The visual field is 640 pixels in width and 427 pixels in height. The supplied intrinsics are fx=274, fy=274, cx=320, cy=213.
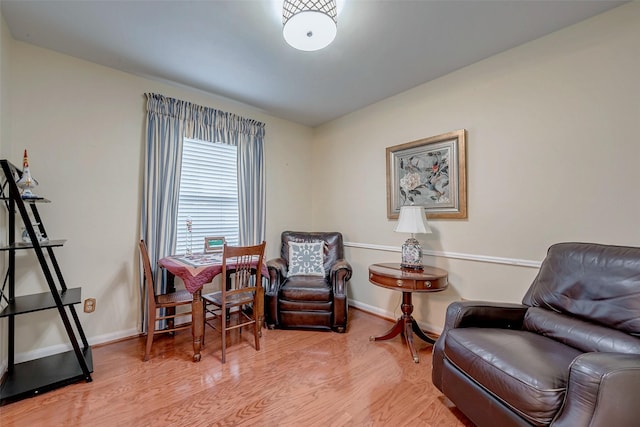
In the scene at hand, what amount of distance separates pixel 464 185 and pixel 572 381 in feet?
5.77

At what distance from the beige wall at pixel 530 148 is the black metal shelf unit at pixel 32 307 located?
280cm

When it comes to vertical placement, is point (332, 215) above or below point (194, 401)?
above

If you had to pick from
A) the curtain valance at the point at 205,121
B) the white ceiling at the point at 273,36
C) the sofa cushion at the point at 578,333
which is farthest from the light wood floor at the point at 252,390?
the white ceiling at the point at 273,36

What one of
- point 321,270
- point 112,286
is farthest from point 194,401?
point 321,270

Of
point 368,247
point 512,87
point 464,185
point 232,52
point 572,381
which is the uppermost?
point 232,52

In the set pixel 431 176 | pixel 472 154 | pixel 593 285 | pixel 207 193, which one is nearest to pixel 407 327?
pixel 593 285

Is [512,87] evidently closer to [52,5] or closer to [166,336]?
[52,5]

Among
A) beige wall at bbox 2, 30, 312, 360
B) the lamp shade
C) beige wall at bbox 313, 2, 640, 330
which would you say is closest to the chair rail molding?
beige wall at bbox 313, 2, 640, 330

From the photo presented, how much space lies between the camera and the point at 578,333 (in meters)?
1.46

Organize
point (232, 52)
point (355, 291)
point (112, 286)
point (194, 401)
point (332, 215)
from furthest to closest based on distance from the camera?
point (332, 215) < point (355, 291) < point (112, 286) < point (232, 52) < point (194, 401)

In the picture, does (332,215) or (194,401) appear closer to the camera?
(194,401)

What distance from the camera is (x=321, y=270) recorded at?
326cm

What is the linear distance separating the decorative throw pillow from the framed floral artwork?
37.5 inches

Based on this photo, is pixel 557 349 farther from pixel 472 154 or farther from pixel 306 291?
pixel 306 291
